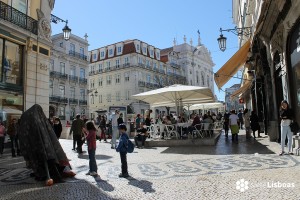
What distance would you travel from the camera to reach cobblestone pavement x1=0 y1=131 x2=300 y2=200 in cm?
500

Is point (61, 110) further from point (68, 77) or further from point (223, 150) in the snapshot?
point (223, 150)

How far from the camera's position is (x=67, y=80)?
44.7 meters

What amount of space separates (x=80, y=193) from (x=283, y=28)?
8770mm

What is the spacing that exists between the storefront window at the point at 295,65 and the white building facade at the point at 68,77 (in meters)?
35.4

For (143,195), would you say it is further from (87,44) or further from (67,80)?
(87,44)

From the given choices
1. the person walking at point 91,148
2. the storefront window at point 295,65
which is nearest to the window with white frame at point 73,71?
the storefront window at point 295,65

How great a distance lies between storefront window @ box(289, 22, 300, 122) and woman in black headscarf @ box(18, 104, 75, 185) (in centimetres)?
753

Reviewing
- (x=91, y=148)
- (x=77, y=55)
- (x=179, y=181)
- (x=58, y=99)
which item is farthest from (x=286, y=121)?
(x=77, y=55)

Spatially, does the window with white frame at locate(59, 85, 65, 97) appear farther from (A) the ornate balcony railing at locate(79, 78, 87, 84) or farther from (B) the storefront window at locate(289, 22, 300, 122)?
(B) the storefront window at locate(289, 22, 300, 122)

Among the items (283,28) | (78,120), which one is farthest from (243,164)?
(78,120)

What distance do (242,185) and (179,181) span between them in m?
1.22

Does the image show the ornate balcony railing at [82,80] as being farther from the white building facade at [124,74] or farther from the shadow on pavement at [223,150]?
the shadow on pavement at [223,150]

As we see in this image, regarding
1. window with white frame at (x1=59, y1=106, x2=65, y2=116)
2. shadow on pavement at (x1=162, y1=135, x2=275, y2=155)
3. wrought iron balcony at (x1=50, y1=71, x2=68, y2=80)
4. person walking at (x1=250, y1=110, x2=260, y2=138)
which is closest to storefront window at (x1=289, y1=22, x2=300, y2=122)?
shadow on pavement at (x1=162, y1=135, x2=275, y2=155)

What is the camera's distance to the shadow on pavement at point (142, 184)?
543 centimetres
